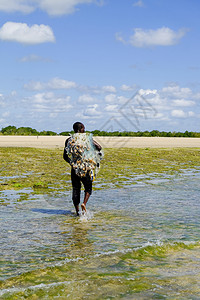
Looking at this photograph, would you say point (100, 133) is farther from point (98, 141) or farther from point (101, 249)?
point (101, 249)

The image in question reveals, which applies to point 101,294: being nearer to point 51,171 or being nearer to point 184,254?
point 184,254

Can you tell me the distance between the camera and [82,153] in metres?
8.72

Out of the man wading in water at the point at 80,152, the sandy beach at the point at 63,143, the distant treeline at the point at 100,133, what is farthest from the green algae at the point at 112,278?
the distant treeline at the point at 100,133

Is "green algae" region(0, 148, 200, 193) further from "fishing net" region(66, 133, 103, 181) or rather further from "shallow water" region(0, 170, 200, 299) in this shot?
"fishing net" region(66, 133, 103, 181)

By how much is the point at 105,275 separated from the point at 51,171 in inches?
511

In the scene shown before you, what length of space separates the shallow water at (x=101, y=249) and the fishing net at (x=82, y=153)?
124cm

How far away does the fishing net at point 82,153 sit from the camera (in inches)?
342

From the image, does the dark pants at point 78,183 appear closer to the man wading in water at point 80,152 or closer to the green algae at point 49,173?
the man wading in water at point 80,152

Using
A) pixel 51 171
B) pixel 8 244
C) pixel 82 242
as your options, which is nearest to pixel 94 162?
pixel 82 242

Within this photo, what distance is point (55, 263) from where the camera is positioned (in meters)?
5.61

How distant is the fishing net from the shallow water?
1245 mm

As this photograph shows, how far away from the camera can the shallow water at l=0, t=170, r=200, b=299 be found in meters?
4.70

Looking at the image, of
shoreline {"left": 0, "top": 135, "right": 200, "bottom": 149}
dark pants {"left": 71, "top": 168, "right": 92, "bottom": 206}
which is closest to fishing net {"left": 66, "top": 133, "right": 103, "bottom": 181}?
dark pants {"left": 71, "top": 168, "right": 92, "bottom": 206}

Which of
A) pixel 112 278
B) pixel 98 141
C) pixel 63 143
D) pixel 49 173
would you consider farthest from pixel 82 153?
pixel 63 143
